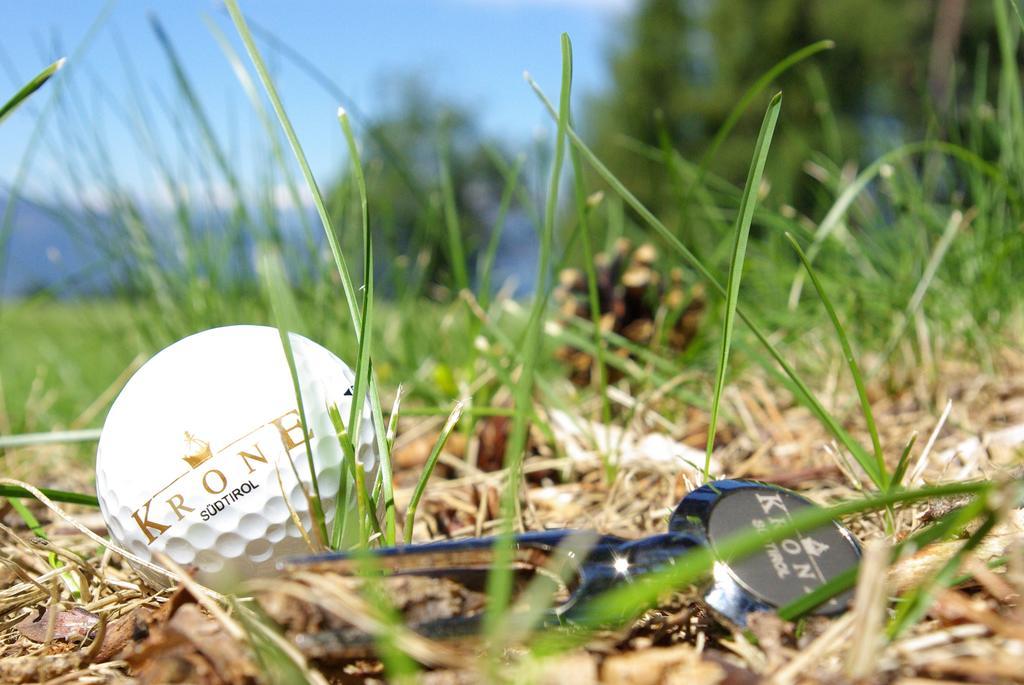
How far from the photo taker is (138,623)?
82 cm

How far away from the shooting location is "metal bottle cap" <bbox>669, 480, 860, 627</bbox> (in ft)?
2.41

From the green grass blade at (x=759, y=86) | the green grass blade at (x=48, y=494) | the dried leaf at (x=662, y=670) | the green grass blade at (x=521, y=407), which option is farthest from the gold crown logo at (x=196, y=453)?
the green grass blade at (x=759, y=86)

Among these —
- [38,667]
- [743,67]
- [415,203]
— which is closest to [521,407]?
[38,667]

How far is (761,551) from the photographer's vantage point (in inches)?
30.5

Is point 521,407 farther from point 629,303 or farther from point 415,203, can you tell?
point 415,203

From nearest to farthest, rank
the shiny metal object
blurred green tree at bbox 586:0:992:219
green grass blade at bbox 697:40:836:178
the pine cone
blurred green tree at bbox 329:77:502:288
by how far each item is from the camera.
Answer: the shiny metal object, green grass blade at bbox 697:40:836:178, blurred green tree at bbox 329:77:502:288, the pine cone, blurred green tree at bbox 586:0:992:219

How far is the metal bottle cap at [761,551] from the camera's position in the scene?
2.41ft

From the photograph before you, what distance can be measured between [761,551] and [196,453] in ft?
2.28

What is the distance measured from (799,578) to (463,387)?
116 centimetres

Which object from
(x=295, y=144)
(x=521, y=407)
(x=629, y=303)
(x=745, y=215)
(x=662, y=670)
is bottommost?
(x=629, y=303)

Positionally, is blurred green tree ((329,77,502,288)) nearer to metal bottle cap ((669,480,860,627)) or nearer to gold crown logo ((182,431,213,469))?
gold crown logo ((182,431,213,469))

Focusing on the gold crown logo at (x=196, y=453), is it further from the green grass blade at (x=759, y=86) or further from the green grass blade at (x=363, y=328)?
the green grass blade at (x=759, y=86)

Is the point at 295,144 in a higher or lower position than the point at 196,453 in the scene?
higher

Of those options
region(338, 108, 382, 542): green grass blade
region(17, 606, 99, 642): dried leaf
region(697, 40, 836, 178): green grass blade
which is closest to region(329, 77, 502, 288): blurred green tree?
region(697, 40, 836, 178): green grass blade
